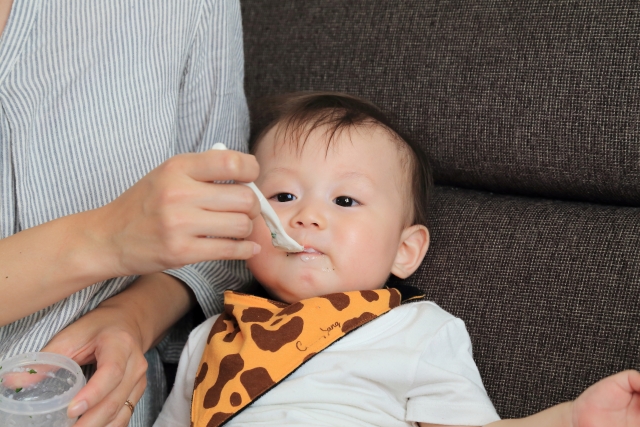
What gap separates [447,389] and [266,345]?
30cm

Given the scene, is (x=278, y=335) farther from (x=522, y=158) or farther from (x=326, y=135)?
(x=522, y=158)

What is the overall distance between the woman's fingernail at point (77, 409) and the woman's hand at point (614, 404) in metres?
0.65

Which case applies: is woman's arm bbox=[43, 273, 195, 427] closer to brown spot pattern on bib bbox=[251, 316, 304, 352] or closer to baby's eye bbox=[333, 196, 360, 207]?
brown spot pattern on bib bbox=[251, 316, 304, 352]

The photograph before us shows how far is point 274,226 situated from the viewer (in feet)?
3.39

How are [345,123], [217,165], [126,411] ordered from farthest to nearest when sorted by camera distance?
[345,123], [126,411], [217,165]

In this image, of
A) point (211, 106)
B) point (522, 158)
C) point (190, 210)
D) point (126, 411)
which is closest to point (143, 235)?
point (190, 210)

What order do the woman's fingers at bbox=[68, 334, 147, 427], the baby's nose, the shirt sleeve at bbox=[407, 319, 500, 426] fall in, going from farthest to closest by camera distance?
the baby's nose
the shirt sleeve at bbox=[407, 319, 500, 426]
the woman's fingers at bbox=[68, 334, 147, 427]

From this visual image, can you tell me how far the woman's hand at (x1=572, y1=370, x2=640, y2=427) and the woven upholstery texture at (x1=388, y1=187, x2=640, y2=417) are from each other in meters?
0.27

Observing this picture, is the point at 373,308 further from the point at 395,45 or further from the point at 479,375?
the point at 395,45

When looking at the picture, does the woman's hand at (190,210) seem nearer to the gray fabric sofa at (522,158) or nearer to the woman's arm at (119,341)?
the woman's arm at (119,341)

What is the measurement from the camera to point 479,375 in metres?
1.17

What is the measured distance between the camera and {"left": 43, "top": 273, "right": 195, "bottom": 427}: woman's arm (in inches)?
38.4

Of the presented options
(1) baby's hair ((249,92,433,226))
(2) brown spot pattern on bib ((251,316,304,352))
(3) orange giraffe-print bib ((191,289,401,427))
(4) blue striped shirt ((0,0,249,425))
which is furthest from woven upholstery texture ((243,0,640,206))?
(2) brown spot pattern on bib ((251,316,304,352))

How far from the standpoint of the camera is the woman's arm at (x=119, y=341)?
3.20 ft
